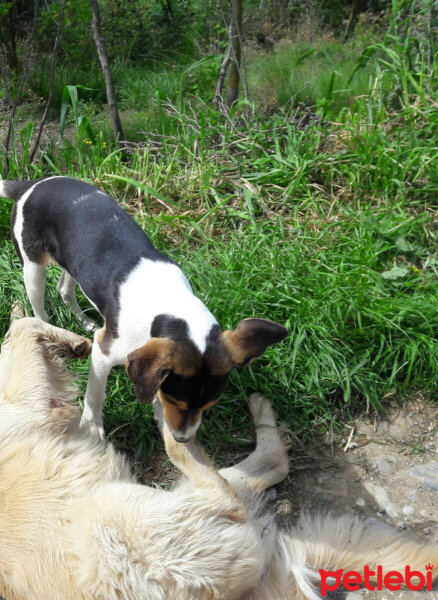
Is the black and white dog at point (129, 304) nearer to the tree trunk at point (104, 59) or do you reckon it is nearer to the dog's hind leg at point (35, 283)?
the dog's hind leg at point (35, 283)

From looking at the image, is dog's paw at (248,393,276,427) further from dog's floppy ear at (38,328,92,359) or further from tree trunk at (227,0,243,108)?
tree trunk at (227,0,243,108)

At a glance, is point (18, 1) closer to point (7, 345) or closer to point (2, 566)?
point (7, 345)

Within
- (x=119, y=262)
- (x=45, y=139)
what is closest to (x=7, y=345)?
(x=119, y=262)

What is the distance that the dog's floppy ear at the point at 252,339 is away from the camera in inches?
106

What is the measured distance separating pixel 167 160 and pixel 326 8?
6.83 m

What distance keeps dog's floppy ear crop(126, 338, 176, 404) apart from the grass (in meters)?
1.14

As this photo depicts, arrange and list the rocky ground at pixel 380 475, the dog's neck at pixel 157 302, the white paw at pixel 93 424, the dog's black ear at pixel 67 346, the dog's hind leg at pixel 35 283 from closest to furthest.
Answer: the dog's neck at pixel 157 302, the rocky ground at pixel 380 475, the white paw at pixel 93 424, the dog's black ear at pixel 67 346, the dog's hind leg at pixel 35 283

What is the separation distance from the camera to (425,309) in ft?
12.3

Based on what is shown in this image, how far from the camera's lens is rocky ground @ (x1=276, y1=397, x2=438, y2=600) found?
3.05 m

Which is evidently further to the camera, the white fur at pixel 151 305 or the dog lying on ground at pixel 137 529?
the white fur at pixel 151 305

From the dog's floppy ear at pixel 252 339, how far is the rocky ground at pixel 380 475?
3.28 ft

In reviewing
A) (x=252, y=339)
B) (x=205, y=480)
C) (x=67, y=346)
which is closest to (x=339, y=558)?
(x=205, y=480)

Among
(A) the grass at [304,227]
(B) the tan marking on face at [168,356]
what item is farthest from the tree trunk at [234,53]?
(B) the tan marking on face at [168,356]

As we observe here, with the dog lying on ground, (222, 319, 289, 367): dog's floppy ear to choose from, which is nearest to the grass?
the dog lying on ground
